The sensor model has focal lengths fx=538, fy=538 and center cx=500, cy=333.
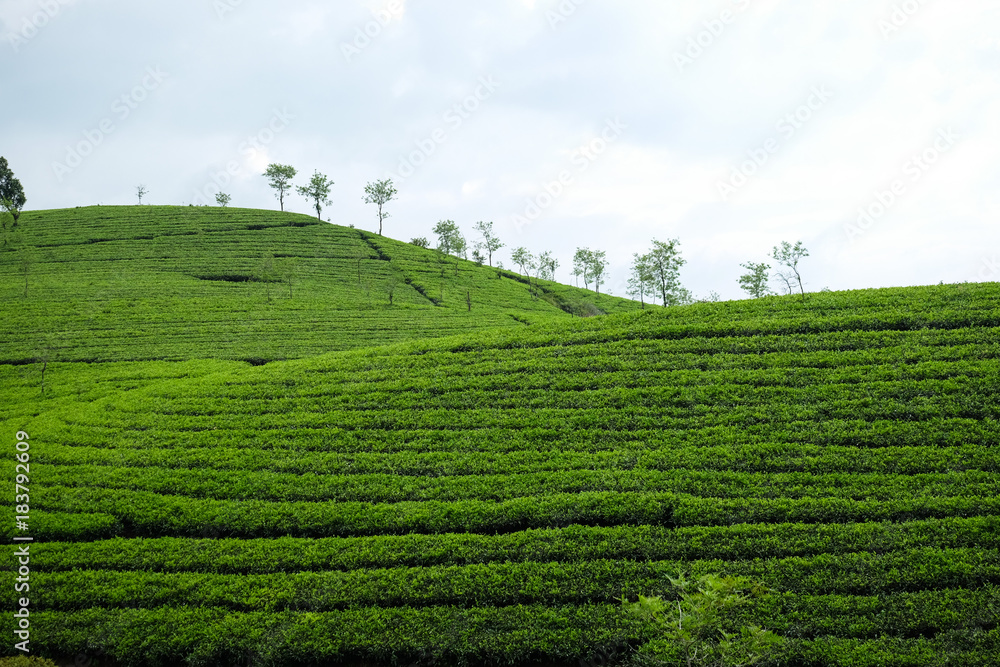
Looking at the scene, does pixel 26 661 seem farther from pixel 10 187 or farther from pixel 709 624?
pixel 10 187

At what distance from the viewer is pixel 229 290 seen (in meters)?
60.0

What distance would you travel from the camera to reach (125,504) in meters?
16.5

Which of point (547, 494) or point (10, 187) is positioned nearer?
point (547, 494)

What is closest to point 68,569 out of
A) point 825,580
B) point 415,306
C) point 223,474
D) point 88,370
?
point 223,474

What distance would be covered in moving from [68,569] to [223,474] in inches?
178

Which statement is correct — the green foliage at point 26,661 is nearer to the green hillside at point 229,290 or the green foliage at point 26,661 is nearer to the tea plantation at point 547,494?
the tea plantation at point 547,494

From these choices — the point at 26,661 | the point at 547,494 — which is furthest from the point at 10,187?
the point at 547,494

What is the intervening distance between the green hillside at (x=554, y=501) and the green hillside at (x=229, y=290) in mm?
18941

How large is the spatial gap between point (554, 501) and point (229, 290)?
5579 cm

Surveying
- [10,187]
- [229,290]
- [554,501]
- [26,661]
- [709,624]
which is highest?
[10,187]

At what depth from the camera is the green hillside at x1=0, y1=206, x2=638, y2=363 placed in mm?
41875

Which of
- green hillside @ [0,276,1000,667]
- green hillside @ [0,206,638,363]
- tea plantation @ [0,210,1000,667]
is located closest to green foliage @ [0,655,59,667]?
green hillside @ [0,276,1000,667]

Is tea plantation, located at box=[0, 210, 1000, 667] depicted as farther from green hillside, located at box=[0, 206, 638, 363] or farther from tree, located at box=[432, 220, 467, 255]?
tree, located at box=[432, 220, 467, 255]

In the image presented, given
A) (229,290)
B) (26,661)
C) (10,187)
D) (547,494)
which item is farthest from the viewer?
(10,187)
